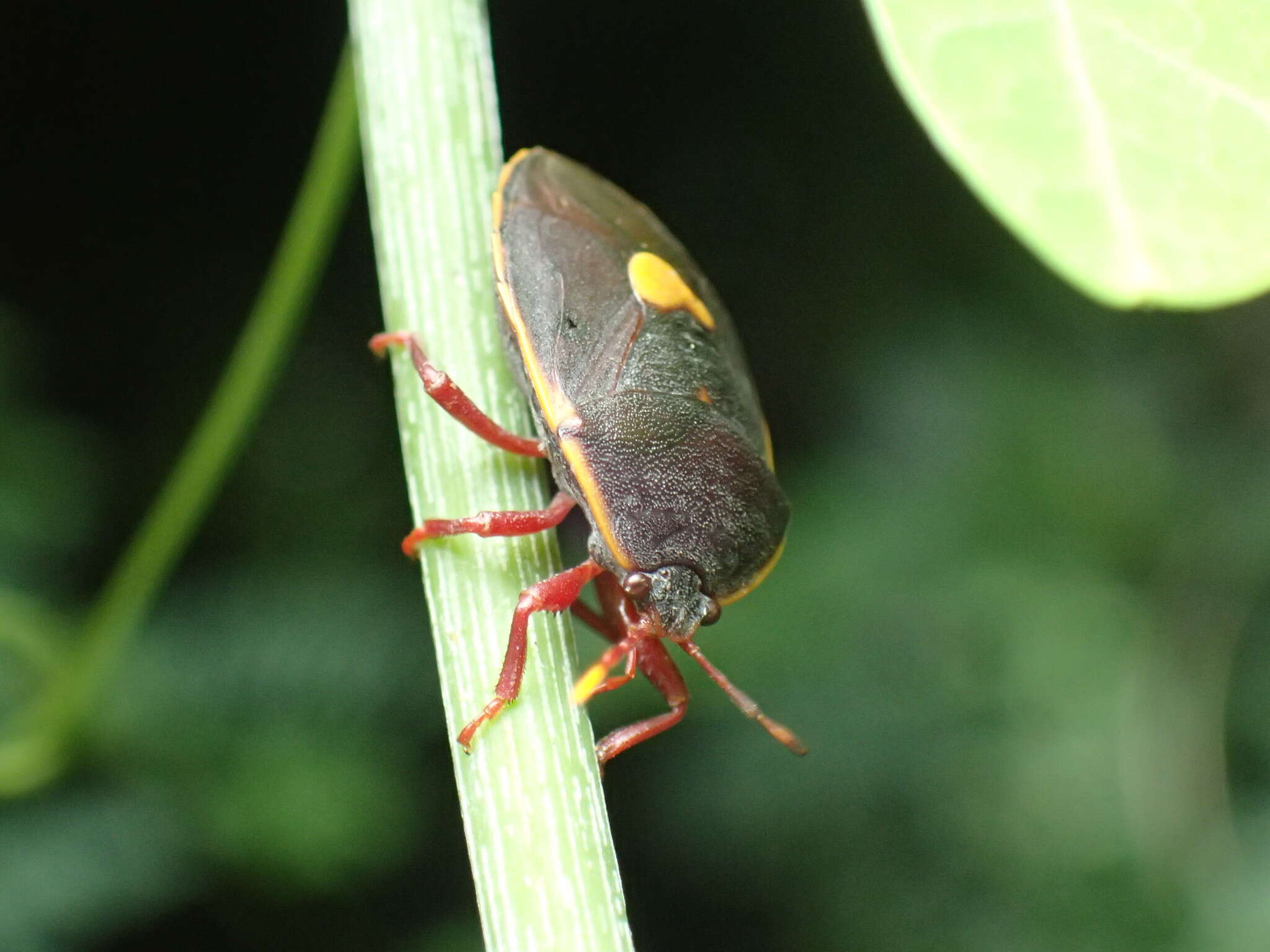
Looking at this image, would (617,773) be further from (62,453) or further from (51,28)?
(51,28)

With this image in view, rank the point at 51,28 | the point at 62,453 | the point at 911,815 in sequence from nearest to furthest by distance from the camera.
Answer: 1. the point at 62,453
2. the point at 51,28
3. the point at 911,815

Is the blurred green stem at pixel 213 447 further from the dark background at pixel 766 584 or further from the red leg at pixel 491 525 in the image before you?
the red leg at pixel 491 525

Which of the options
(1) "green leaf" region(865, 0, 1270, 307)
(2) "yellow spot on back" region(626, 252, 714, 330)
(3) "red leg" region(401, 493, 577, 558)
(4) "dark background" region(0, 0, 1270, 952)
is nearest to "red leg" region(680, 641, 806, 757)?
(2) "yellow spot on back" region(626, 252, 714, 330)

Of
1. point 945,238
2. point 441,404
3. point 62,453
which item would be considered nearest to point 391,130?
point 441,404

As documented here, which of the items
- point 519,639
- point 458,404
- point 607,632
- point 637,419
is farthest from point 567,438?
point 519,639

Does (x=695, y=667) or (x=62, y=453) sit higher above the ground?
(x=62, y=453)

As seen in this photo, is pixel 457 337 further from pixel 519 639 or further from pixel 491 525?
pixel 519 639
